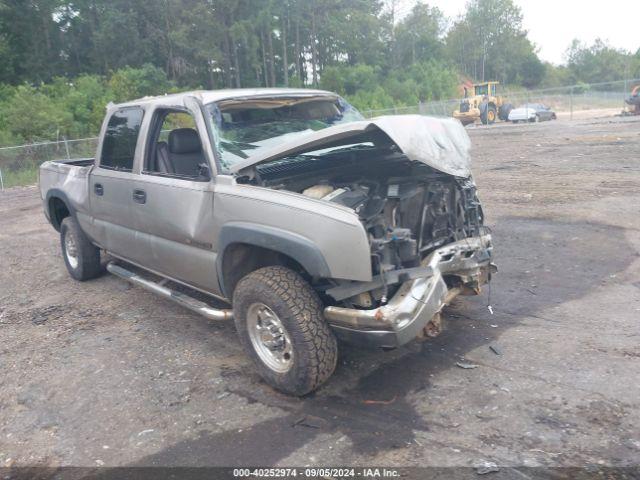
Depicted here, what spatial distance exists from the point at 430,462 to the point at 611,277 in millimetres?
3774

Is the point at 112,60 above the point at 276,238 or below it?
above

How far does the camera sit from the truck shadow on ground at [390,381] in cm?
336

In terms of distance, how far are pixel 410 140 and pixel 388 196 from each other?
0.42 metres

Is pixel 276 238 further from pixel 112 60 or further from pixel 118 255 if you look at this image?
pixel 112 60

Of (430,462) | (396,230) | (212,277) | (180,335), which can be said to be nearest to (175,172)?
(212,277)

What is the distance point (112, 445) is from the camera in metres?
3.53

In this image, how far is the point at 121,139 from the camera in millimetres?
5512

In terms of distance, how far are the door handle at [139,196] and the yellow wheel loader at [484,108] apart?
29.9 m

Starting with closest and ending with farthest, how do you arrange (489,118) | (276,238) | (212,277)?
(276,238)
(212,277)
(489,118)

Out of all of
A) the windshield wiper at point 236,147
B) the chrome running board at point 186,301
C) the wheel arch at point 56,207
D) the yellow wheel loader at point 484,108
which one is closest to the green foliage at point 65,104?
the wheel arch at point 56,207

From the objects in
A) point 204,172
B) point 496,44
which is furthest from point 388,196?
point 496,44

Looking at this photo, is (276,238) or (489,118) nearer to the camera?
(276,238)

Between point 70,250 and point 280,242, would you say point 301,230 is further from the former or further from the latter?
point 70,250

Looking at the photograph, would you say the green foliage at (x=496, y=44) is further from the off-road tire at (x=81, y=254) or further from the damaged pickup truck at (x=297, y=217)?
the damaged pickup truck at (x=297, y=217)
